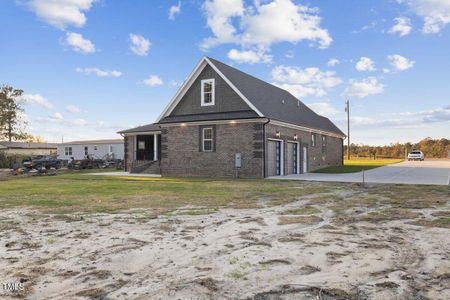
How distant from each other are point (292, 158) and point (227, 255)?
20715 mm

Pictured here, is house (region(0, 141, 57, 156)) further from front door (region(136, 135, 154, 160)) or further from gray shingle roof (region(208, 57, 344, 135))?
gray shingle roof (region(208, 57, 344, 135))

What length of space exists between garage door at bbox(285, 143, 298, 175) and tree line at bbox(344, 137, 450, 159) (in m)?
40.2

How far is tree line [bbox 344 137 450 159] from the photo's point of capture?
61.2 m

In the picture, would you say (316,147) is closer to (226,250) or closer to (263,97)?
(263,97)

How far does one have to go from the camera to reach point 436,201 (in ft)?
37.5

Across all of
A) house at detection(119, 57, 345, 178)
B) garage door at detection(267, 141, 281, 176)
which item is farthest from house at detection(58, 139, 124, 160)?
garage door at detection(267, 141, 281, 176)

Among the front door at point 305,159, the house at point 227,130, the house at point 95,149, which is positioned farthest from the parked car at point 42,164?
the front door at point 305,159

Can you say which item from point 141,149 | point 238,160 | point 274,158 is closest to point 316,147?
point 274,158

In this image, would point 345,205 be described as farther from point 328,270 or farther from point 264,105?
point 264,105

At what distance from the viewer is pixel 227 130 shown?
22.7m

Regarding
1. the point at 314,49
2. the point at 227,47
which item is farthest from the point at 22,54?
the point at 314,49

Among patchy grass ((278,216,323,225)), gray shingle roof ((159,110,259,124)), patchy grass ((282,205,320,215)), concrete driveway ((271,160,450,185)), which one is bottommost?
patchy grass ((278,216,323,225))

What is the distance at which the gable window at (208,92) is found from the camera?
23.7 meters

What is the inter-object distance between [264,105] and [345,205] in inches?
537
